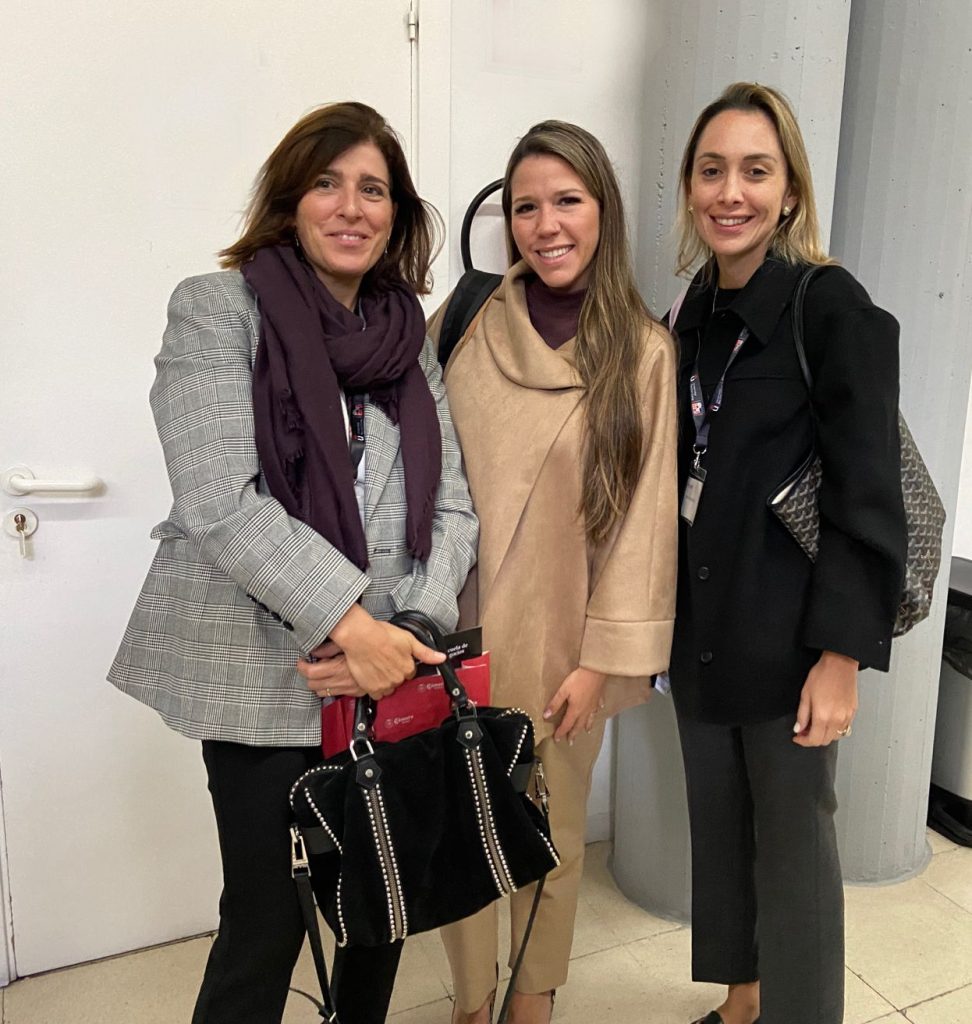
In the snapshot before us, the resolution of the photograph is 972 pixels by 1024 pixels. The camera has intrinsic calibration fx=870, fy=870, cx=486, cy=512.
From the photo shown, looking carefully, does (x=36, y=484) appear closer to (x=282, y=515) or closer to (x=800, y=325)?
(x=282, y=515)

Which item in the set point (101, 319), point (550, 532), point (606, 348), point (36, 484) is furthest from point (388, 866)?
point (101, 319)

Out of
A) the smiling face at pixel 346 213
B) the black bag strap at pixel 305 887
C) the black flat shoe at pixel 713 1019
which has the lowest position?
the black flat shoe at pixel 713 1019

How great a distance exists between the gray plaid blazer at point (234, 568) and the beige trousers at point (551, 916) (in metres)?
0.43

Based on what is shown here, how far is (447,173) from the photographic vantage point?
6.11 feet

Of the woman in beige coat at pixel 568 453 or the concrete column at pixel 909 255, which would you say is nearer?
the woman in beige coat at pixel 568 453

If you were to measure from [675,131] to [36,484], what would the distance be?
1460 mm

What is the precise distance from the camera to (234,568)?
1.08 meters

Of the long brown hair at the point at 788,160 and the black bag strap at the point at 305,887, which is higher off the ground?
the long brown hair at the point at 788,160

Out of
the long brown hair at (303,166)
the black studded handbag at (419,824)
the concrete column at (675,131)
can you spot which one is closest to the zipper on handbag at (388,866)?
the black studded handbag at (419,824)

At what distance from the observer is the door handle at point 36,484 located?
5.34 feet

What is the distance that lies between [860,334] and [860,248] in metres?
0.87

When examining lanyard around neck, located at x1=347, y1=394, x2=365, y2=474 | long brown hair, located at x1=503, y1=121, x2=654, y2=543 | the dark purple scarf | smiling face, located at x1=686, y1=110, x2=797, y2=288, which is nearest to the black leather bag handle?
the dark purple scarf

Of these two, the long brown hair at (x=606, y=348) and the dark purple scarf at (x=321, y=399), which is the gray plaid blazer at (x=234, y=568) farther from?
the long brown hair at (x=606, y=348)

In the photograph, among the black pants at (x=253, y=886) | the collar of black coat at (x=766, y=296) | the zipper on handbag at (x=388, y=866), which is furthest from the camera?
the collar of black coat at (x=766, y=296)
